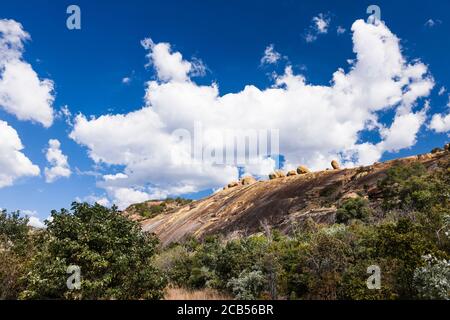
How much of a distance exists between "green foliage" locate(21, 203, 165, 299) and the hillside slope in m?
29.6

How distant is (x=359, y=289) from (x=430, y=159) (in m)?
49.1

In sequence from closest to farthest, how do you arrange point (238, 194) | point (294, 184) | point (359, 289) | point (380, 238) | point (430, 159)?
point (359, 289)
point (380, 238)
point (430, 159)
point (294, 184)
point (238, 194)

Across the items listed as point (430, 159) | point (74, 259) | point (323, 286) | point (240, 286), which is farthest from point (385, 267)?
point (430, 159)

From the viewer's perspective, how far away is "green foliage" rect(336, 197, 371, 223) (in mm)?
37906

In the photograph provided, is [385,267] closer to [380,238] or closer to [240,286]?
[380,238]

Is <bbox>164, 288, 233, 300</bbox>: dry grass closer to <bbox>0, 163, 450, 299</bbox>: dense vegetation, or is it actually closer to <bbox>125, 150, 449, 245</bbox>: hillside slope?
<bbox>0, 163, 450, 299</bbox>: dense vegetation

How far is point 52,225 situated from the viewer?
47.5ft

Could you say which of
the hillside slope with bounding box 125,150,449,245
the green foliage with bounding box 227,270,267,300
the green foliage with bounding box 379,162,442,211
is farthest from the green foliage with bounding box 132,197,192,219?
the green foliage with bounding box 227,270,267,300

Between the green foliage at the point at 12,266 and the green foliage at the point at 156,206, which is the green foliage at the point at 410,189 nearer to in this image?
the green foliage at the point at 12,266

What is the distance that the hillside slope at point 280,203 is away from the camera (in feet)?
161

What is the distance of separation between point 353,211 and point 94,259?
102 ft

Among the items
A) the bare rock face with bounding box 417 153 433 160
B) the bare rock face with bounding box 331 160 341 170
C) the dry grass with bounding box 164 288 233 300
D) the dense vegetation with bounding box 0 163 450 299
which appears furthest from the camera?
the bare rock face with bounding box 331 160 341 170

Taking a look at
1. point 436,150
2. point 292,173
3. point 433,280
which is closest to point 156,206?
point 292,173

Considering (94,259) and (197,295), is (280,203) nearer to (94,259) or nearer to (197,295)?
(197,295)
